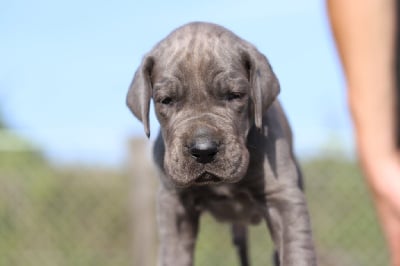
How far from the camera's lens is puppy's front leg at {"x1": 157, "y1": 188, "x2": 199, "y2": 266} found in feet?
13.0

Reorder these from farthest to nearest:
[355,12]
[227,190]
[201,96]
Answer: [227,190]
[201,96]
[355,12]

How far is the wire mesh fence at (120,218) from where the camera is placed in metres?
7.68

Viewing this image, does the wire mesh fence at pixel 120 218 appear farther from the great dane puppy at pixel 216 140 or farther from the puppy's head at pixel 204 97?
the puppy's head at pixel 204 97

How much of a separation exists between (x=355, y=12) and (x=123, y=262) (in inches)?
246

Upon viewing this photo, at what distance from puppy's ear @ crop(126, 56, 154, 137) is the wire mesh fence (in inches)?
149

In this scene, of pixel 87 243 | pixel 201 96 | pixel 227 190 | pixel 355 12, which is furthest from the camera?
pixel 87 243

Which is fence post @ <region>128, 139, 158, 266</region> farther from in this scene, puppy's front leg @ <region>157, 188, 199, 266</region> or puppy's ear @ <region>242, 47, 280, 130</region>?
puppy's ear @ <region>242, 47, 280, 130</region>

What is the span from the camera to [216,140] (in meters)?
3.42

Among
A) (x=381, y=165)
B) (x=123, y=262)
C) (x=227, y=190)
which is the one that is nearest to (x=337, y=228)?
(x=123, y=262)

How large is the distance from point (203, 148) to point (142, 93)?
0.51 m

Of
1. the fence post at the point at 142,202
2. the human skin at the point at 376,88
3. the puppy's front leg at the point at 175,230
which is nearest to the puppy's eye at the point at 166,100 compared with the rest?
the puppy's front leg at the point at 175,230

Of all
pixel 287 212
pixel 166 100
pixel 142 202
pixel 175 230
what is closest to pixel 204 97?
pixel 166 100

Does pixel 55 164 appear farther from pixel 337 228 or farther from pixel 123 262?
pixel 337 228

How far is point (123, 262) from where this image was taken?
26.4ft
